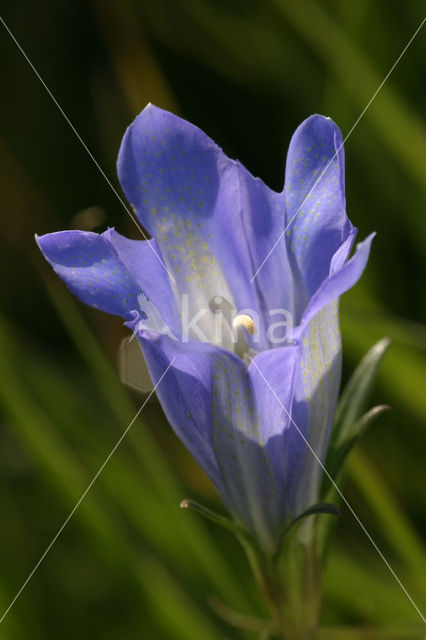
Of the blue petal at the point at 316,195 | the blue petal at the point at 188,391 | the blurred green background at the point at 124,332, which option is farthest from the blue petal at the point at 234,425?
the blurred green background at the point at 124,332

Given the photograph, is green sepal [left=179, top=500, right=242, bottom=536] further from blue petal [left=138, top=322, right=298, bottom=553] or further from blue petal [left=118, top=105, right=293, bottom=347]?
blue petal [left=118, top=105, right=293, bottom=347]

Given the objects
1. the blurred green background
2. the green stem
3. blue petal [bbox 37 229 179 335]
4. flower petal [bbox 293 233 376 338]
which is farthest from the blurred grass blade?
flower petal [bbox 293 233 376 338]

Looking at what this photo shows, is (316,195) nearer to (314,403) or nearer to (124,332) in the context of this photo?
(314,403)

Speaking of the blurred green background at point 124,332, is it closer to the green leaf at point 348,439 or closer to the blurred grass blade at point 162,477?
the blurred grass blade at point 162,477

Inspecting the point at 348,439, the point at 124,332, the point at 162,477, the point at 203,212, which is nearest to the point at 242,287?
the point at 203,212

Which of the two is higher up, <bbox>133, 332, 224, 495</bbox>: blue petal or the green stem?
<bbox>133, 332, 224, 495</bbox>: blue petal

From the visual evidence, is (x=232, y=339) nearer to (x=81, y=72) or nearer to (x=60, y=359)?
(x=60, y=359)

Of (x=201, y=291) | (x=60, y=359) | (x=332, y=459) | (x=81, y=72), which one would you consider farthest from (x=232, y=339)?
(x=81, y=72)
